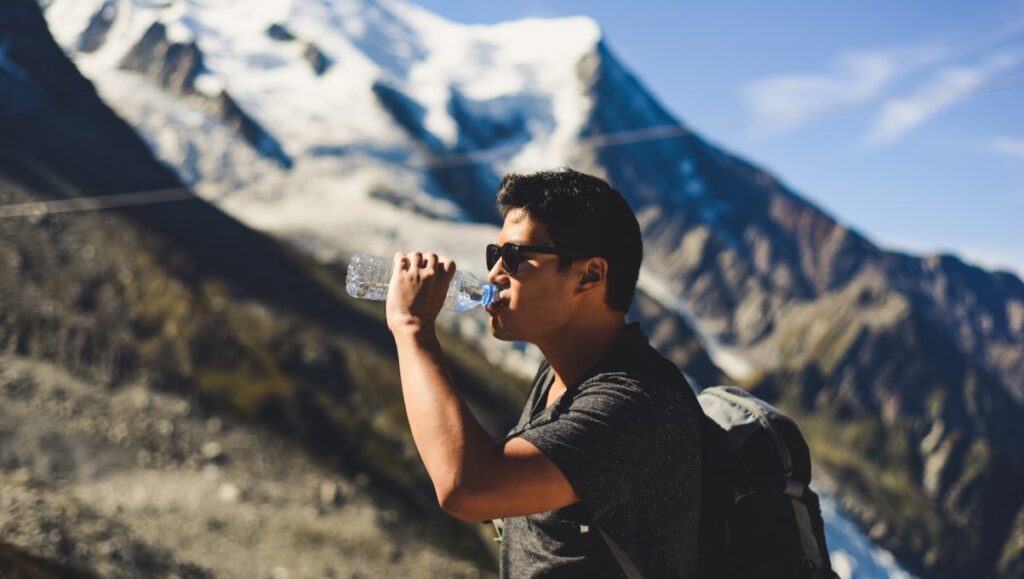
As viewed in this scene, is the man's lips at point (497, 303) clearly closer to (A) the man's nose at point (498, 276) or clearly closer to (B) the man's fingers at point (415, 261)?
(A) the man's nose at point (498, 276)

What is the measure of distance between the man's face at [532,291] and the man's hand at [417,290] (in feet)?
0.85

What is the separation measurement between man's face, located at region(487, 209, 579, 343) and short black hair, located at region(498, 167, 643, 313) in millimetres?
36

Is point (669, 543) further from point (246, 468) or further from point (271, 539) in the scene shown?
point (246, 468)

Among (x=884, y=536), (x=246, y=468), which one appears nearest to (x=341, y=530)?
(x=246, y=468)

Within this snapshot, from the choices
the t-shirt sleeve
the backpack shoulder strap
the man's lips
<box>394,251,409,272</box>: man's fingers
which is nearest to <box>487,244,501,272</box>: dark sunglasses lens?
the man's lips

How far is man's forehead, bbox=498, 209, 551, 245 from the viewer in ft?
9.57

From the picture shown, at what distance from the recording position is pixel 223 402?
Result: 52594 mm

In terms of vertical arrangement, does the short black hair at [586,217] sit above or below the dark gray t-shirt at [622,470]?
above

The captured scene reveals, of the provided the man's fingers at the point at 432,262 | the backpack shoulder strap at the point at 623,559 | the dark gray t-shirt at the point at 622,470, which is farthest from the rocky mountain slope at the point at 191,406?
the backpack shoulder strap at the point at 623,559

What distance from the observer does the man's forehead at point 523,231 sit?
2.92 meters

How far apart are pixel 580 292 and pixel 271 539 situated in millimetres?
40110

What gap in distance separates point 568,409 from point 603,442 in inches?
7.0

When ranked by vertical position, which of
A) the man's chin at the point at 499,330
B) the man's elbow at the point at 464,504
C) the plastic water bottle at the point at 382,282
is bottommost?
the plastic water bottle at the point at 382,282

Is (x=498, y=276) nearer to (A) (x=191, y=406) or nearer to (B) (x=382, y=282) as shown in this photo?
(B) (x=382, y=282)
